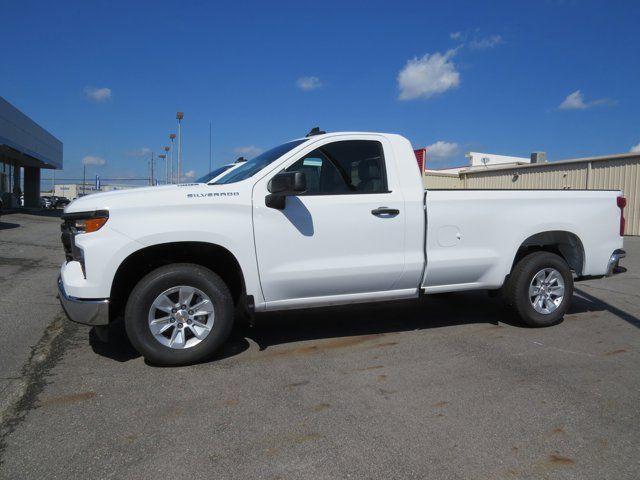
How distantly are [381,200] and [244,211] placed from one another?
51.4 inches

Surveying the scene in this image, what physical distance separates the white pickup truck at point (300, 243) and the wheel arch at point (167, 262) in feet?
0.04

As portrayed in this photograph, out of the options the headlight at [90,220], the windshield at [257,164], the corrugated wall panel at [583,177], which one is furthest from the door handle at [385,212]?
the corrugated wall panel at [583,177]

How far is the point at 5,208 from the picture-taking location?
98.9 feet

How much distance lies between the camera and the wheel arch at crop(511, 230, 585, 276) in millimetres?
5680

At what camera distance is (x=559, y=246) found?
240 inches

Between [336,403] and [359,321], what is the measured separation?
7.44 ft

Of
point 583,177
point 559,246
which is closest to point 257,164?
point 559,246

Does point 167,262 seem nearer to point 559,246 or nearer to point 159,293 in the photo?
point 159,293

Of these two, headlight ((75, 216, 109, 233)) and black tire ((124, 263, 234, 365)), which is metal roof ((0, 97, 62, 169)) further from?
black tire ((124, 263, 234, 365))

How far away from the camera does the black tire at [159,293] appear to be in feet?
13.5

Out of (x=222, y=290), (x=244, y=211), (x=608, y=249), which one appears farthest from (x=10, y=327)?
(x=608, y=249)

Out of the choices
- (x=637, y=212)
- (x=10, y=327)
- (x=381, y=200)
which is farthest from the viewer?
(x=637, y=212)

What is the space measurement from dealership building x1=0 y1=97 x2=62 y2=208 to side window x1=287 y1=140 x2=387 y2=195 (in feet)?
79.3

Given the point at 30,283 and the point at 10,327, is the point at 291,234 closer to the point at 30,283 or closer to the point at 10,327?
the point at 10,327
